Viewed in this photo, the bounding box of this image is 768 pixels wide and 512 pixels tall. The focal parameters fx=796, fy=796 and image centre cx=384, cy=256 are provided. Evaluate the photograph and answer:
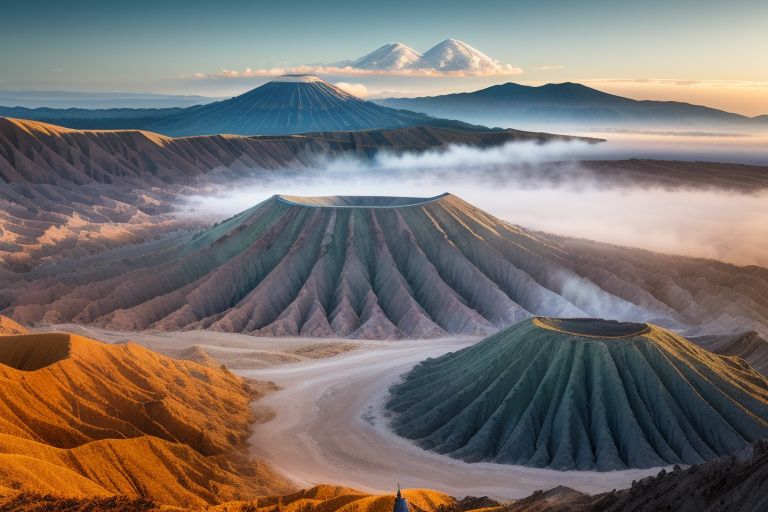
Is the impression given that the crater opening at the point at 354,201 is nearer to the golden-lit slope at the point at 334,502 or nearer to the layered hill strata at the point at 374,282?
the layered hill strata at the point at 374,282

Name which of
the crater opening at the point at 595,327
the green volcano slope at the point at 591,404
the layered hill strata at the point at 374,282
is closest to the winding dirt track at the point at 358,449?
the green volcano slope at the point at 591,404

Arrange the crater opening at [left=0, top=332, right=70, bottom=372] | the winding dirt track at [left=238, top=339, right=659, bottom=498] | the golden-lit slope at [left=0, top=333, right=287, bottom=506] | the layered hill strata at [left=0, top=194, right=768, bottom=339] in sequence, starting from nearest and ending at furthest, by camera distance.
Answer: the golden-lit slope at [left=0, top=333, right=287, bottom=506], the winding dirt track at [left=238, top=339, right=659, bottom=498], the crater opening at [left=0, top=332, right=70, bottom=372], the layered hill strata at [left=0, top=194, right=768, bottom=339]

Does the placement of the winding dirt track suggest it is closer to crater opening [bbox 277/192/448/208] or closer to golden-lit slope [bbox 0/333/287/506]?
golden-lit slope [bbox 0/333/287/506]

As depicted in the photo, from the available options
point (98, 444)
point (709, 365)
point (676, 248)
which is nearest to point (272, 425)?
point (98, 444)

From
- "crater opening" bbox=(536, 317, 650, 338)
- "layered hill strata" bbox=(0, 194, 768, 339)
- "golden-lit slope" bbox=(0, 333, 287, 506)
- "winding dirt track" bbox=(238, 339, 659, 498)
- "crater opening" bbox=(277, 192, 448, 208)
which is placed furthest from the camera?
"crater opening" bbox=(277, 192, 448, 208)

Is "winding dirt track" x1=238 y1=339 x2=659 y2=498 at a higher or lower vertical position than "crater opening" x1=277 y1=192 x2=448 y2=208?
lower

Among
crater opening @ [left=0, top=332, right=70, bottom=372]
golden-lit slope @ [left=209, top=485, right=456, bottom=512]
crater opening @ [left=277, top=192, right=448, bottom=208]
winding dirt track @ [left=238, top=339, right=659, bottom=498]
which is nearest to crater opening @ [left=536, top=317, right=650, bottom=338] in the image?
winding dirt track @ [left=238, top=339, right=659, bottom=498]

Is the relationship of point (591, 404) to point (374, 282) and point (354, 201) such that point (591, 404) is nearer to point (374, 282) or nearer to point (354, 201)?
point (374, 282)
